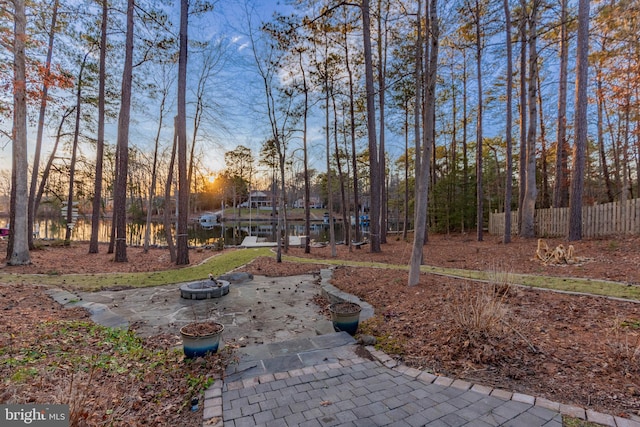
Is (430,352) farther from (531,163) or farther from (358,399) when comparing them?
(531,163)

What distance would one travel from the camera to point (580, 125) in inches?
336

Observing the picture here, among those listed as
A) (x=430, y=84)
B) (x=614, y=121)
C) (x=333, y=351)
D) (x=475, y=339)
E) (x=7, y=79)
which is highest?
(x=614, y=121)

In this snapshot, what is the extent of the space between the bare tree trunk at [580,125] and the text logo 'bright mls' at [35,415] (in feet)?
38.4

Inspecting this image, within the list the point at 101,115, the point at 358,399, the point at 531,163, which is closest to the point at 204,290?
the point at 358,399

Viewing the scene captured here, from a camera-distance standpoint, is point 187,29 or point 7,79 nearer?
point 7,79

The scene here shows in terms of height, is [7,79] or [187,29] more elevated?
[187,29]

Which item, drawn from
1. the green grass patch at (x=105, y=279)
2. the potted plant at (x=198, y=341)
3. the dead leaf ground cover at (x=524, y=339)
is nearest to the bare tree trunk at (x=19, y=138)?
the green grass patch at (x=105, y=279)

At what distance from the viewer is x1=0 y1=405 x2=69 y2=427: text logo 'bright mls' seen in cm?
152

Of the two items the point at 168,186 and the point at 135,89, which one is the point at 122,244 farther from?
the point at 135,89

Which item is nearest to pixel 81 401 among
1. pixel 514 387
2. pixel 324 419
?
pixel 324 419

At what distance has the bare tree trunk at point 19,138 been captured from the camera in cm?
694

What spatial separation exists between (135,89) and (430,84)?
12016 mm

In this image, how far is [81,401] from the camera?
159 cm

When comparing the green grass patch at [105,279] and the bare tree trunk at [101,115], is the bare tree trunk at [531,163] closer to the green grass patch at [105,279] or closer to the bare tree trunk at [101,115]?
the green grass patch at [105,279]
